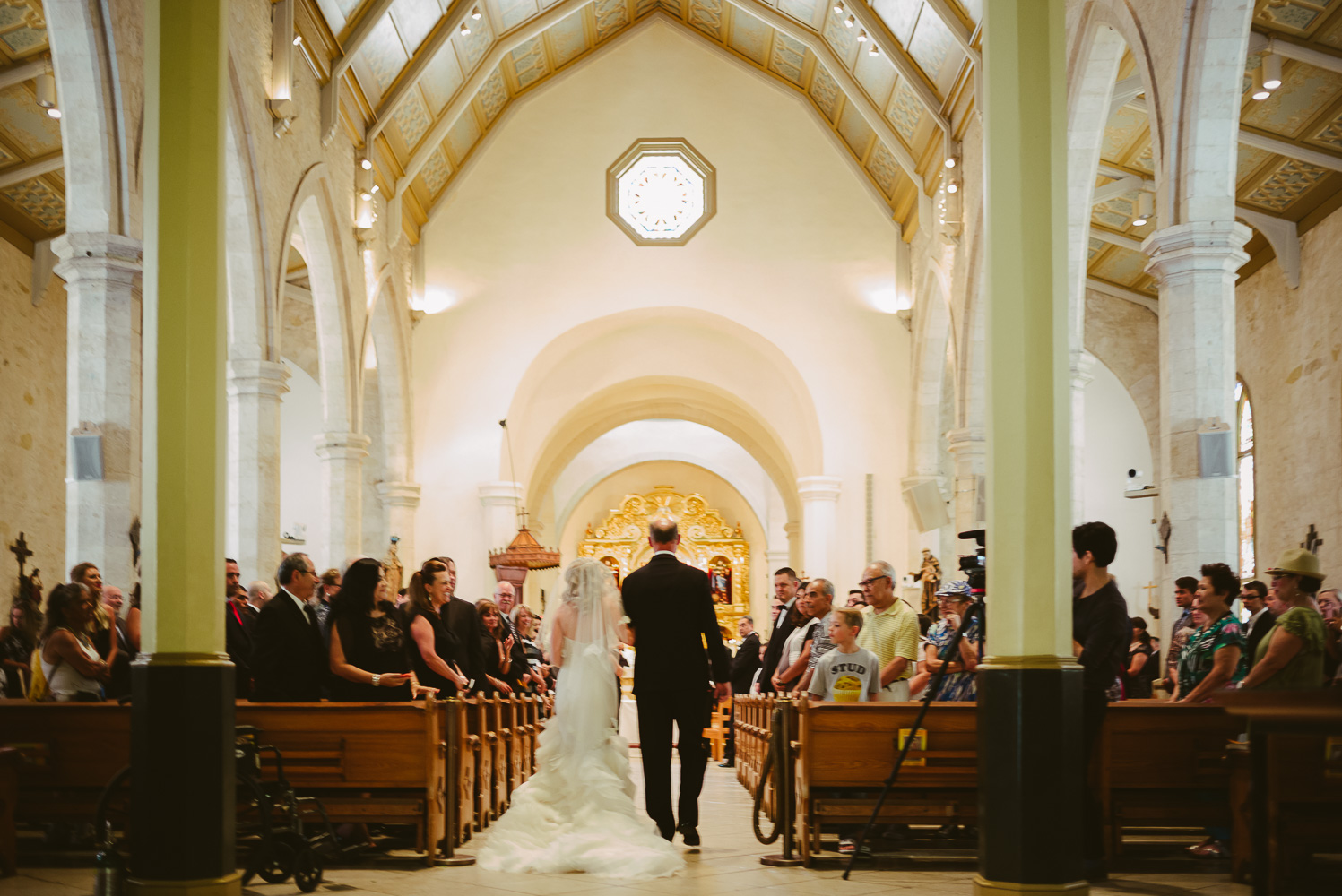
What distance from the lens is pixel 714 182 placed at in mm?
18156

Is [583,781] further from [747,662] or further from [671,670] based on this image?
[747,662]

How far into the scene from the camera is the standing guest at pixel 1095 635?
5.45 m

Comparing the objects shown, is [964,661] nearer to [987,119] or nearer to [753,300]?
[987,119]

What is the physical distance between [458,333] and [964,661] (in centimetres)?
1263

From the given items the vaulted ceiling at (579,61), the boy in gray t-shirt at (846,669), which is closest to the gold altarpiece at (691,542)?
the vaulted ceiling at (579,61)

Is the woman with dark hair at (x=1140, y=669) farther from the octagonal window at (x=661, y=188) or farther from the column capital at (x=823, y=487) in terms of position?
the octagonal window at (x=661, y=188)

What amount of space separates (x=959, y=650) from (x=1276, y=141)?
358 inches

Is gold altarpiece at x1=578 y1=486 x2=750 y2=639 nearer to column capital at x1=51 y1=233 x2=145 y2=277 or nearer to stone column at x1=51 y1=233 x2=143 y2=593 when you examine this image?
stone column at x1=51 y1=233 x2=143 y2=593

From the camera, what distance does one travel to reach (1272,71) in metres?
11.4

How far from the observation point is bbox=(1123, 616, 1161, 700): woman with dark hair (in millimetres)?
9359

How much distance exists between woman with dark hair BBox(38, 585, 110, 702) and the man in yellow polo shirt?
12.5 feet

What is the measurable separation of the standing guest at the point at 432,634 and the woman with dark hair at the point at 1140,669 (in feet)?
14.4

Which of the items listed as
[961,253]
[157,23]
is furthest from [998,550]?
[961,253]

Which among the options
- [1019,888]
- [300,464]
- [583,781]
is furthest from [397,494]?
[1019,888]
